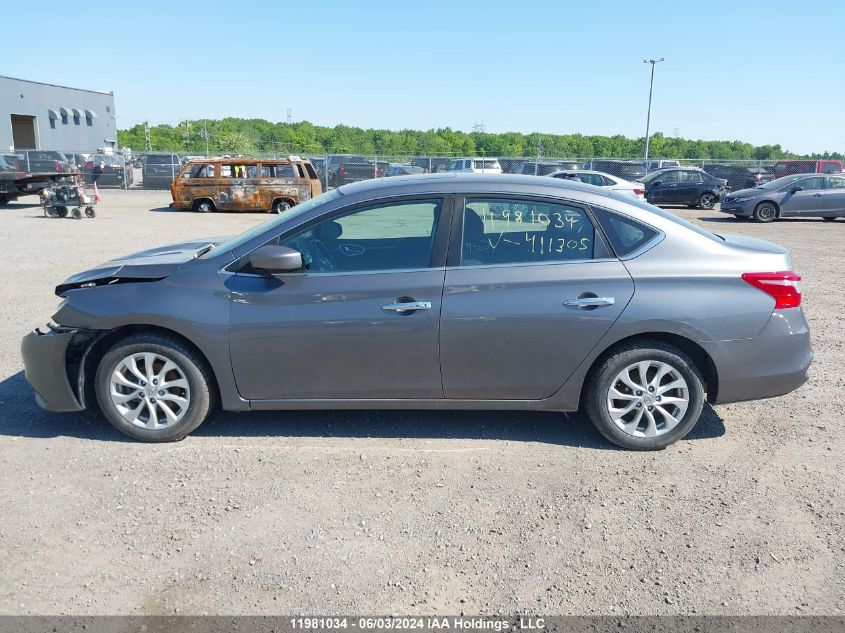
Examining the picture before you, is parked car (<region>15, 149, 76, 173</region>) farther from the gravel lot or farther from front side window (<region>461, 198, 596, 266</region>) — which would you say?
front side window (<region>461, 198, 596, 266</region>)

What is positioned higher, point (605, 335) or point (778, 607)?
point (605, 335)

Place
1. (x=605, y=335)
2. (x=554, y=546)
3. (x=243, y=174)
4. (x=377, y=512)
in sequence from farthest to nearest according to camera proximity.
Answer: (x=243, y=174) → (x=605, y=335) → (x=377, y=512) → (x=554, y=546)

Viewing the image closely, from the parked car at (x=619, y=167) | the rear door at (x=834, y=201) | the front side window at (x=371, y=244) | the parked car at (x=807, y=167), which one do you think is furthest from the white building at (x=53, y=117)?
the front side window at (x=371, y=244)

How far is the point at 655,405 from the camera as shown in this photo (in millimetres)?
4367

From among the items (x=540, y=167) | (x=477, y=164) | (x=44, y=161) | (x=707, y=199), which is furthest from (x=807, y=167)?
(x=44, y=161)

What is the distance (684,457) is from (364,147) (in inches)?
3303

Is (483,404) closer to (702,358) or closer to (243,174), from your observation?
(702,358)

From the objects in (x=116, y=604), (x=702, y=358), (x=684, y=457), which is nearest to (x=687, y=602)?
(x=684, y=457)

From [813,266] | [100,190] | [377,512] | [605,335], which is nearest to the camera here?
[377,512]

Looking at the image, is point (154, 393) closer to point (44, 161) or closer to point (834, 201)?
point (834, 201)

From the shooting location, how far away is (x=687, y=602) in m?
2.99

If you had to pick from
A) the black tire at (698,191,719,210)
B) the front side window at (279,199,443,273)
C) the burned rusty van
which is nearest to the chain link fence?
the black tire at (698,191,719,210)

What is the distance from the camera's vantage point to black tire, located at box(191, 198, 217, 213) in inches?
892

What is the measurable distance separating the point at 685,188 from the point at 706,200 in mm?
964
